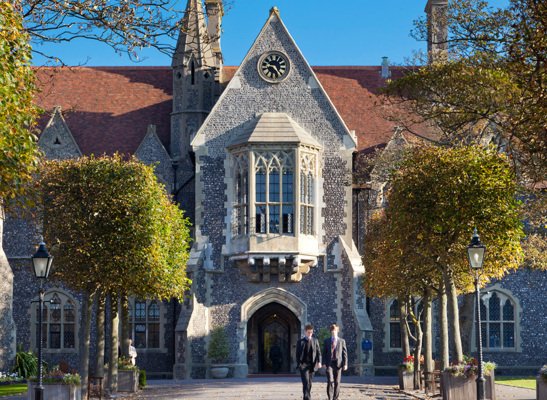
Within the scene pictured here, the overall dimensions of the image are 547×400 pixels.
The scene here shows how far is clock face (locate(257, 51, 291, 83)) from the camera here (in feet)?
138

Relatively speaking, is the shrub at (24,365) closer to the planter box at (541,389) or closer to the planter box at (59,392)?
the planter box at (59,392)

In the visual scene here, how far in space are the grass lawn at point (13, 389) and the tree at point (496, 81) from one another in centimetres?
1496

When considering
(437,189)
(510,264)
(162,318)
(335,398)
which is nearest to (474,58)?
(437,189)

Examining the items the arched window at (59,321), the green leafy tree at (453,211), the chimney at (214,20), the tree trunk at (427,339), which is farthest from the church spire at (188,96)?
the green leafy tree at (453,211)

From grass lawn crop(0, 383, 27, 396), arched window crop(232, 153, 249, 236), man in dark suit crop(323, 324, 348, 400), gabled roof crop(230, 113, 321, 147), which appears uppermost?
gabled roof crop(230, 113, 321, 147)

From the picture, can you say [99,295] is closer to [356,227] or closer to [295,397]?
[295,397]

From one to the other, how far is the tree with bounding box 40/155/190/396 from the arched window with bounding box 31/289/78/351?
14.0m

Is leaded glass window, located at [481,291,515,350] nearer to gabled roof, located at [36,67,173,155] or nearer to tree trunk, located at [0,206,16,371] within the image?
gabled roof, located at [36,67,173,155]

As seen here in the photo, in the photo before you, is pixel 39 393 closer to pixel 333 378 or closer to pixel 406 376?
pixel 333 378

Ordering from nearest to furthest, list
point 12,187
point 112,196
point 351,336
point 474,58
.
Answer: point 12,187, point 474,58, point 112,196, point 351,336

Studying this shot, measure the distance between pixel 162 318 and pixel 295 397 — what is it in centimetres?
1665

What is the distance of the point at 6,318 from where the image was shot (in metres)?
42.2

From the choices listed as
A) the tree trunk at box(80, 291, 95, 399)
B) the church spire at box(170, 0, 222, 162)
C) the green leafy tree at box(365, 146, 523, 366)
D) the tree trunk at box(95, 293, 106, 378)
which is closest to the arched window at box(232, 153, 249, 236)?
the church spire at box(170, 0, 222, 162)

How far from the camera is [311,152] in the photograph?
135 ft
